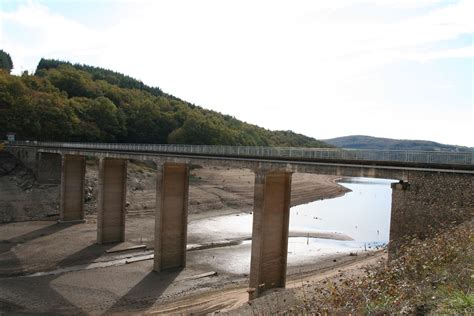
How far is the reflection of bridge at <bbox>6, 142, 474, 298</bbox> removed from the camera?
1625 cm

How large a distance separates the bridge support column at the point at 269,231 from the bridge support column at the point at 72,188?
33.1 metres

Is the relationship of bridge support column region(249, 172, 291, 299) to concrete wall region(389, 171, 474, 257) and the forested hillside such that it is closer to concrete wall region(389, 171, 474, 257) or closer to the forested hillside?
concrete wall region(389, 171, 474, 257)

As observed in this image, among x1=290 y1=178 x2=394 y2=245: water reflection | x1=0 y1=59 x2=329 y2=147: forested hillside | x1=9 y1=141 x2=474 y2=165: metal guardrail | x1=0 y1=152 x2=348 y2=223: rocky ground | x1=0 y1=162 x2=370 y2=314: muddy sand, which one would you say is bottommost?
x1=290 y1=178 x2=394 y2=245: water reflection

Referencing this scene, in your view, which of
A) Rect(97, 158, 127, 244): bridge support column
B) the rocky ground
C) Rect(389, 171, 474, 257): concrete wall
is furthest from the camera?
the rocky ground

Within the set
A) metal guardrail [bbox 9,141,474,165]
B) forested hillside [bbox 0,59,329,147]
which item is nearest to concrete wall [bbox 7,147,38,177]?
forested hillside [bbox 0,59,329,147]

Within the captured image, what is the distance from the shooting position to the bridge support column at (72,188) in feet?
161

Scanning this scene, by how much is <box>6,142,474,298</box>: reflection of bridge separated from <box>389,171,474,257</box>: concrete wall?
4 centimetres

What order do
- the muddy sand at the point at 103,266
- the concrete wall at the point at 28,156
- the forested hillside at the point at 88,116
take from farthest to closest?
the forested hillside at the point at 88,116 → the concrete wall at the point at 28,156 → the muddy sand at the point at 103,266

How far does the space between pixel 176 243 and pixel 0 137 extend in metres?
50.3

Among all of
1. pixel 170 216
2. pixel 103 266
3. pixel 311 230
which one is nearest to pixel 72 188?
pixel 103 266

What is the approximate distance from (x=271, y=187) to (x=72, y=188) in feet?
111

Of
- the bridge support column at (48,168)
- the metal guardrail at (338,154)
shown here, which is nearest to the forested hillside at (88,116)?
the bridge support column at (48,168)

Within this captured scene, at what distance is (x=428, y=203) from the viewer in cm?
1622

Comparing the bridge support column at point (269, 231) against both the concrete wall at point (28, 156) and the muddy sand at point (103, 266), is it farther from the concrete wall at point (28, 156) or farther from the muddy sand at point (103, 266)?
the concrete wall at point (28, 156)
